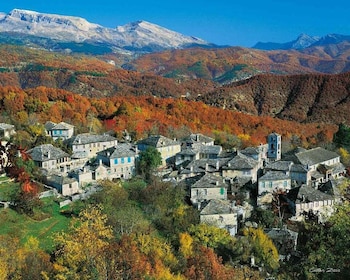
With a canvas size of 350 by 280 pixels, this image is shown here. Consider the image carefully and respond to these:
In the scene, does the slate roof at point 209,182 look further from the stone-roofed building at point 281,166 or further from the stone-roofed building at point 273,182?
the stone-roofed building at point 281,166

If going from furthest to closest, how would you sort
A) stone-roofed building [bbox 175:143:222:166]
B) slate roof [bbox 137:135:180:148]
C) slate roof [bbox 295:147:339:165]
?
slate roof [bbox 137:135:180:148] < stone-roofed building [bbox 175:143:222:166] < slate roof [bbox 295:147:339:165]

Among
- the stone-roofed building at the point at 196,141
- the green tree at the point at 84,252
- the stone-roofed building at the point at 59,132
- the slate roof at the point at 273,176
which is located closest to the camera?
the green tree at the point at 84,252

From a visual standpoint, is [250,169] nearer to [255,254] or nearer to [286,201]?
[286,201]

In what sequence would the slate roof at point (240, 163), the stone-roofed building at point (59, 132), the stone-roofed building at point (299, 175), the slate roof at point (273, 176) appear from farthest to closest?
the stone-roofed building at point (59, 132), the stone-roofed building at point (299, 175), the slate roof at point (240, 163), the slate roof at point (273, 176)

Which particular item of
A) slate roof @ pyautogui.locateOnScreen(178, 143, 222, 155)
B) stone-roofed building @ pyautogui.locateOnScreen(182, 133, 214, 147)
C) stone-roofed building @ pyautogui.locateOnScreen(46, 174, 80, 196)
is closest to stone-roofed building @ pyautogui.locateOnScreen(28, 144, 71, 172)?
stone-roofed building @ pyautogui.locateOnScreen(46, 174, 80, 196)

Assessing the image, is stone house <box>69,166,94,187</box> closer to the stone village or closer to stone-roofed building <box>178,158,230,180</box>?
the stone village

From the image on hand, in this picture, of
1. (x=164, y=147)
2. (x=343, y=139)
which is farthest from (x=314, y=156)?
(x=164, y=147)

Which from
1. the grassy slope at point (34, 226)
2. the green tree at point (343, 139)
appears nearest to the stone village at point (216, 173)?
the grassy slope at point (34, 226)
